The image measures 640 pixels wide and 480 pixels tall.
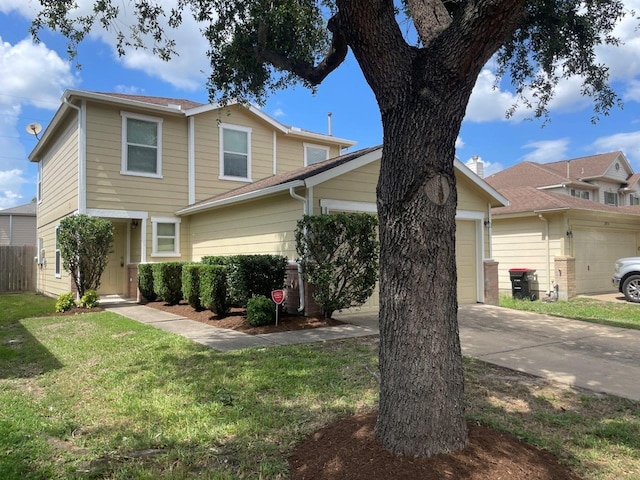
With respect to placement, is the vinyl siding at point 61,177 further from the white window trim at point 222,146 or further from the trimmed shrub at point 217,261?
the trimmed shrub at point 217,261

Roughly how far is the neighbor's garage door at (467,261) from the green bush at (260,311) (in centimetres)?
560

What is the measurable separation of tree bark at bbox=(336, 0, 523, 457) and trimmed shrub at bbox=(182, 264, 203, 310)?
7.35 metres

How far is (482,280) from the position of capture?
471 inches

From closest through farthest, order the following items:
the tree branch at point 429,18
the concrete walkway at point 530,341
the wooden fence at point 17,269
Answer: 1. the tree branch at point 429,18
2. the concrete walkway at point 530,341
3. the wooden fence at point 17,269

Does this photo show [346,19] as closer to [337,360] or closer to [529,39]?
[337,360]

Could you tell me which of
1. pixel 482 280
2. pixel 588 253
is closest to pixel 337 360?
pixel 482 280

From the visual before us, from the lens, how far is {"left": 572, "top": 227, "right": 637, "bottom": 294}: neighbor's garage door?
15.0 meters

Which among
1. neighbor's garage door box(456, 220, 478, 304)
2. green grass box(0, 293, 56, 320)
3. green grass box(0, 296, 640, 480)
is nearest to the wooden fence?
green grass box(0, 293, 56, 320)

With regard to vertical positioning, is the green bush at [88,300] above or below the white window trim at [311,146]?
below

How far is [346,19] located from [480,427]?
322 centimetres

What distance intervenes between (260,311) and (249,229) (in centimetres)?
331

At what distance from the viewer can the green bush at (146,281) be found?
1234cm

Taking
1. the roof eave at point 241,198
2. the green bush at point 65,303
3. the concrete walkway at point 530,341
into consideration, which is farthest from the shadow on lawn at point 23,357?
the roof eave at point 241,198

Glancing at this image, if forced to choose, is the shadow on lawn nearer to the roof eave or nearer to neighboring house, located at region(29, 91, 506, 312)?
neighboring house, located at region(29, 91, 506, 312)
